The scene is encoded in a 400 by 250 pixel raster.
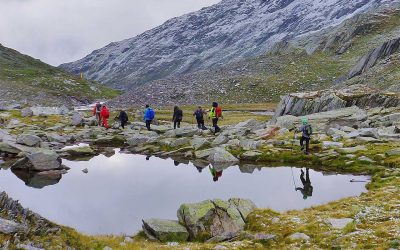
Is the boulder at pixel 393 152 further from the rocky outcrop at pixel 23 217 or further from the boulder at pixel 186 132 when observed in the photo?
the rocky outcrop at pixel 23 217

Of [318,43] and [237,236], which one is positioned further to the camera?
[318,43]

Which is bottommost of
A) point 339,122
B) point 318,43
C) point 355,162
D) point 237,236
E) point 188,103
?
point 237,236

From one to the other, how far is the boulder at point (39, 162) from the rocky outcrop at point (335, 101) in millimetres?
30539

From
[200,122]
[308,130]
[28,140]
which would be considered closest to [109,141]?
[28,140]

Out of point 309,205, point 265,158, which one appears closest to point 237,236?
point 309,205

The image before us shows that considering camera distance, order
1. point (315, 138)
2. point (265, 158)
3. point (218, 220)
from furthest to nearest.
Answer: point (315, 138) < point (265, 158) < point (218, 220)

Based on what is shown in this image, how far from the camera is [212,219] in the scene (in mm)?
19500

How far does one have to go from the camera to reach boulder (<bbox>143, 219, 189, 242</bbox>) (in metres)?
18.9

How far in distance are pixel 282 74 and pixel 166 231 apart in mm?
132703

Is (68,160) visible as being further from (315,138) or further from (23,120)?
(23,120)

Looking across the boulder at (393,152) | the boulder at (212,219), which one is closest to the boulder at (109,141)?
the boulder at (393,152)

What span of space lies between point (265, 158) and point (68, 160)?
62.1ft

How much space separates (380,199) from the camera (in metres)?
21.2

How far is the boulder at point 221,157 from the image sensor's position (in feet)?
122
